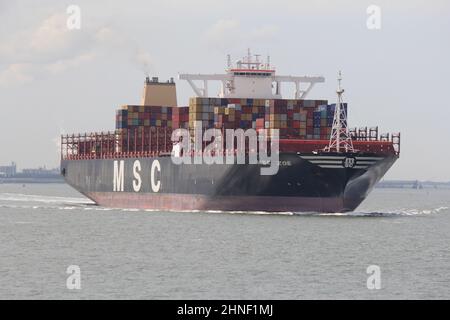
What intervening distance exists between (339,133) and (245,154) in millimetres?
5752

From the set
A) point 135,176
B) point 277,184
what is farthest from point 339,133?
point 135,176

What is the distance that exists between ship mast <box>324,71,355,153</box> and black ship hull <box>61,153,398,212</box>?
1.02 meters

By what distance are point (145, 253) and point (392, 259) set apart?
33.4 feet

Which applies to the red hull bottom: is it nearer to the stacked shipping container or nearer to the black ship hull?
the black ship hull

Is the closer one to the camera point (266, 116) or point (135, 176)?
point (266, 116)

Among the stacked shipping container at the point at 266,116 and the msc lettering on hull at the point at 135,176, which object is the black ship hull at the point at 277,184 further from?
the stacked shipping container at the point at 266,116

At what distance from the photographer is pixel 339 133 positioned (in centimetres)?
6675

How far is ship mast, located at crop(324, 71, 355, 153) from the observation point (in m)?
66.3

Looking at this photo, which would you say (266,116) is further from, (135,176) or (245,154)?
(135,176)

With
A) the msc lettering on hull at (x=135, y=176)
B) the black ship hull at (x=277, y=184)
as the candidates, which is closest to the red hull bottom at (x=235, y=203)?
the black ship hull at (x=277, y=184)

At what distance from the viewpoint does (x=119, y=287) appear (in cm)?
3822

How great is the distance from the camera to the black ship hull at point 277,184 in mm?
66125
